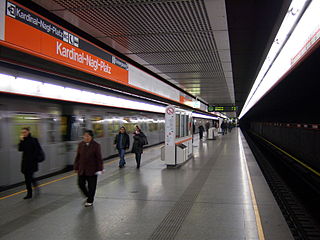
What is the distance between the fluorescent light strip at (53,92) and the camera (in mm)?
7071

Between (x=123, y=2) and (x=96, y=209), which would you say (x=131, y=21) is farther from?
(x=96, y=209)

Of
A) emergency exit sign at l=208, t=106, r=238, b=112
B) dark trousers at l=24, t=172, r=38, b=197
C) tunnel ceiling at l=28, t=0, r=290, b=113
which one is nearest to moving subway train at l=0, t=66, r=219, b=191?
dark trousers at l=24, t=172, r=38, b=197

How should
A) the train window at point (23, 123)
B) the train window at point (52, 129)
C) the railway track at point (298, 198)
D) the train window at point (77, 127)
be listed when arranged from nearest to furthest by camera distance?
the railway track at point (298, 198), the train window at point (23, 123), the train window at point (52, 129), the train window at point (77, 127)

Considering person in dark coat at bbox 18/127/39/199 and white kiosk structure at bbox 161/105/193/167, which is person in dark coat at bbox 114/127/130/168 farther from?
person in dark coat at bbox 18/127/39/199

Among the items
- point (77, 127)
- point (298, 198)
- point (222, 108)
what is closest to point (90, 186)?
point (77, 127)

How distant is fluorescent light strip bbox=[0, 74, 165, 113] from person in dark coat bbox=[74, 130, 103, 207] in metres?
2.43

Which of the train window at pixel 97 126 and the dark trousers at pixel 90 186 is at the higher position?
the train window at pixel 97 126

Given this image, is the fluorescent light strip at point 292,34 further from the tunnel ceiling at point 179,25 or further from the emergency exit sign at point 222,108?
the emergency exit sign at point 222,108

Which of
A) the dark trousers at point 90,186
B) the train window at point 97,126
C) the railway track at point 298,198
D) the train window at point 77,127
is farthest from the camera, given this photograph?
the train window at point 97,126

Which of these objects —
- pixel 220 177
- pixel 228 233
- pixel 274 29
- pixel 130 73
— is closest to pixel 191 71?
pixel 130 73

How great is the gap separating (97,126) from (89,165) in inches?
234

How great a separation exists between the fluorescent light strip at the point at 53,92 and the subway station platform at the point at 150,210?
2.31 metres

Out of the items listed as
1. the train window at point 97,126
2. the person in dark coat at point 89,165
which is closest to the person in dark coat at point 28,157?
the person in dark coat at point 89,165

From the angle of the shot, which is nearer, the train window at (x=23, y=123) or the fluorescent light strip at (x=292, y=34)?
the fluorescent light strip at (x=292, y=34)
